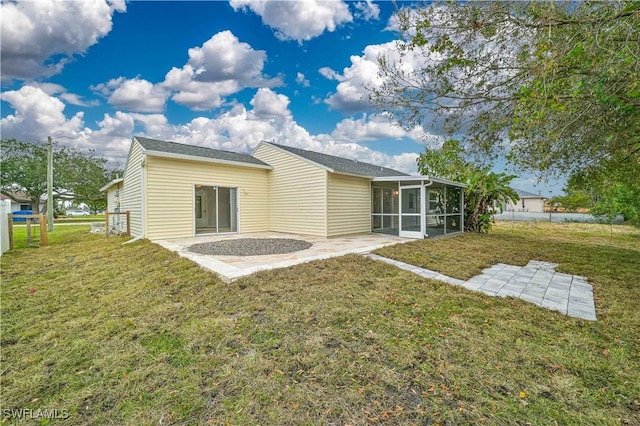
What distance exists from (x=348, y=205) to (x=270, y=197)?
3.72 meters

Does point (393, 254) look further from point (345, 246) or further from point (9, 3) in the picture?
point (9, 3)

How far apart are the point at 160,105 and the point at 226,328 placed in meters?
16.3

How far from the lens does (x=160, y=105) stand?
50.5 ft

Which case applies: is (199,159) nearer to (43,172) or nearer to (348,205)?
(348,205)

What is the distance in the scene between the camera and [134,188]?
34.4ft

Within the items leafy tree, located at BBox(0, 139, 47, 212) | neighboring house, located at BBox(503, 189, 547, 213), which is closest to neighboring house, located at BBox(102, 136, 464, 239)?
leafy tree, located at BBox(0, 139, 47, 212)

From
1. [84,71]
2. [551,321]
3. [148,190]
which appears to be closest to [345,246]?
[551,321]

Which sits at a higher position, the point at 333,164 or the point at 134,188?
the point at 333,164

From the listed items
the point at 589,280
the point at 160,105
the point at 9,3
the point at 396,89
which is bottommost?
the point at 589,280

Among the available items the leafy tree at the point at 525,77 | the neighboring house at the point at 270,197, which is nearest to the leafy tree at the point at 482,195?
the neighboring house at the point at 270,197

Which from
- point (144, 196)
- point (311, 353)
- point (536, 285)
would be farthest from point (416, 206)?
point (144, 196)

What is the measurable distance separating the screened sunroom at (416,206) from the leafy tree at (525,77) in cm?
458

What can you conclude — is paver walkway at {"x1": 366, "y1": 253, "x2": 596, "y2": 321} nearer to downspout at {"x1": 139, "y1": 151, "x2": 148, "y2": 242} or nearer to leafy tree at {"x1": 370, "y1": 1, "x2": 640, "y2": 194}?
leafy tree at {"x1": 370, "y1": 1, "x2": 640, "y2": 194}

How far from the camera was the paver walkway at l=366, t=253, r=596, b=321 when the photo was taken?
401 centimetres
